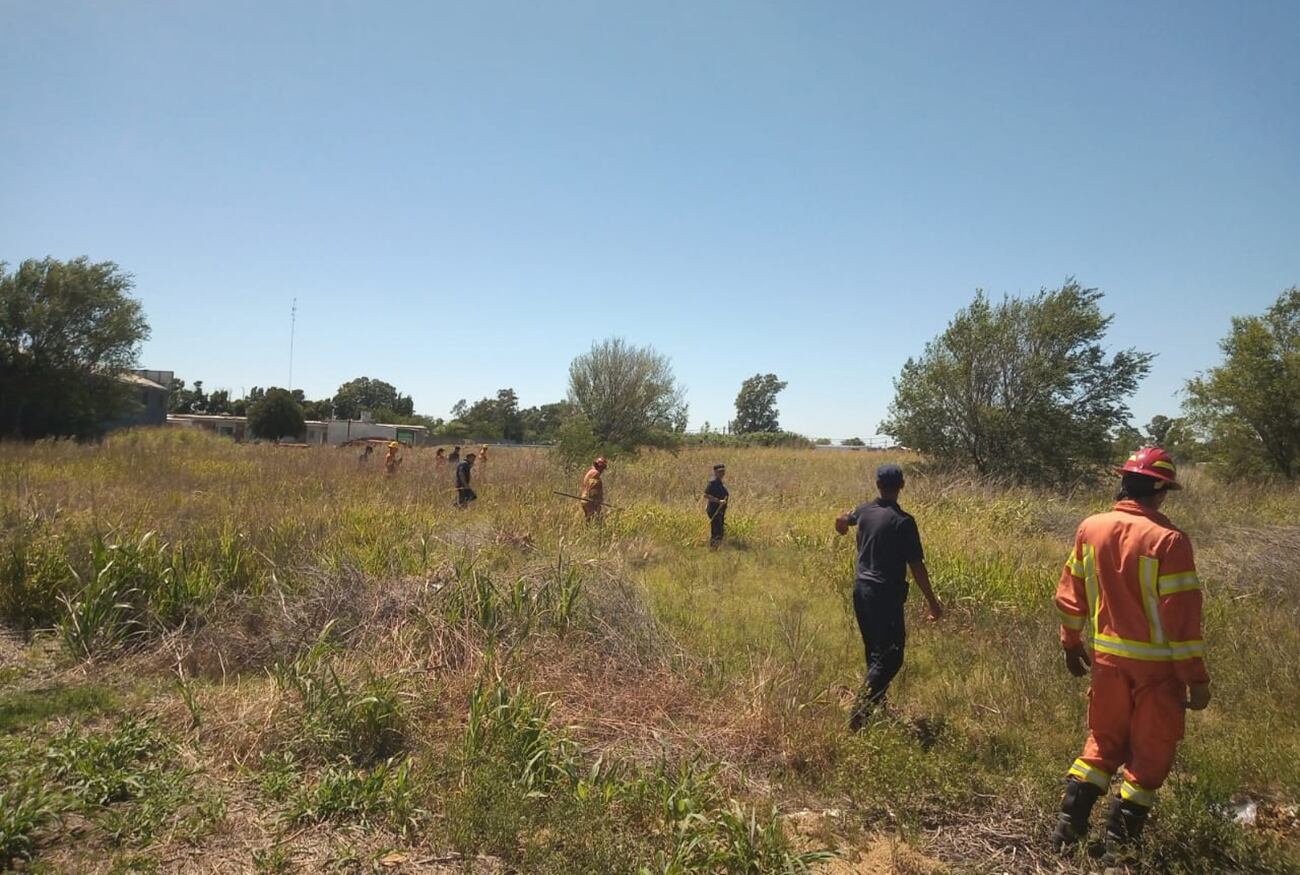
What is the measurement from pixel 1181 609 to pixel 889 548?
1.51 metres

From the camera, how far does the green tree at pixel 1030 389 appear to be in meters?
18.8

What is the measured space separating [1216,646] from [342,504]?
29.8 ft

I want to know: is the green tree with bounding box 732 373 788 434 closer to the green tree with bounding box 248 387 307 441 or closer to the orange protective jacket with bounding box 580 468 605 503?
the green tree with bounding box 248 387 307 441

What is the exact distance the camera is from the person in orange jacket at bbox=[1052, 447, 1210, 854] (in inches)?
108

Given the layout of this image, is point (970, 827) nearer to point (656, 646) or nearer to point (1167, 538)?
point (1167, 538)

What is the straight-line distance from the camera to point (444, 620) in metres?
4.93

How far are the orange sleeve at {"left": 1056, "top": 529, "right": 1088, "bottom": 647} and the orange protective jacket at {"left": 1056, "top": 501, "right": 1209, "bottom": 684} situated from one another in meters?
0.02

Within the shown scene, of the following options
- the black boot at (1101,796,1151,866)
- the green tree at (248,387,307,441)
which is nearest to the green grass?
the black boot at (1101,796,1151,866)

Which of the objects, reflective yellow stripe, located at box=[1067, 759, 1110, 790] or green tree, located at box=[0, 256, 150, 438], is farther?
green tree, located at box=[0, 256, 150, 438]

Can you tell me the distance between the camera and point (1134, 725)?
282 cm

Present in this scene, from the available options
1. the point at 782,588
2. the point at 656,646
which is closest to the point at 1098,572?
the point at 656,646

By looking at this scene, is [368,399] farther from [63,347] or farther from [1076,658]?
[1076,658]

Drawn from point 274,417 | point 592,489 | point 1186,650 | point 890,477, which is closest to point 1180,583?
point 1186,650

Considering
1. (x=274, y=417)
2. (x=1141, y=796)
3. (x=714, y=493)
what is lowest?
(x=1141, y=796)
